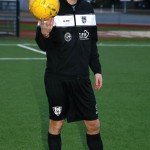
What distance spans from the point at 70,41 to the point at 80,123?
306cm

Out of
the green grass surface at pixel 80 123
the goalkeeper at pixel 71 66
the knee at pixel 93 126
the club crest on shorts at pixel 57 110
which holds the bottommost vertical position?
the green grass surface at pixel 80 123

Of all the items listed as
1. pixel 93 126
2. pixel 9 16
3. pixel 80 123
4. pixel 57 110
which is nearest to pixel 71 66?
pixel 57 110

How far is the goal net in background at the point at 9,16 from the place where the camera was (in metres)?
21.8

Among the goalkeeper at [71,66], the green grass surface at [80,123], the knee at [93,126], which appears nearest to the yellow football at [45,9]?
the goalkeeper at [71,66]

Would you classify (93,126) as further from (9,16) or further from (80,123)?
(9,16)

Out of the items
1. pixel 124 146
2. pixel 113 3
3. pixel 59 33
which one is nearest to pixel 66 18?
pixel 59 33

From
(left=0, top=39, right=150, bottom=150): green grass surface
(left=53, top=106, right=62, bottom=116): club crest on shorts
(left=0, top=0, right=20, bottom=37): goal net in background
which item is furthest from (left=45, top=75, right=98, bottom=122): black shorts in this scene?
(left=0, top=0, right=20, bottom=37): goal net in background

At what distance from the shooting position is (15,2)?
71.8 feet

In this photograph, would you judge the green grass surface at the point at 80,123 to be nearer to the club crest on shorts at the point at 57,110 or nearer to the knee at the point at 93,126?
the knee at the point at 93,126

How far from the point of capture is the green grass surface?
6703 millimetres

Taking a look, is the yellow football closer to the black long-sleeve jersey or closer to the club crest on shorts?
the black long-sleeve jersey

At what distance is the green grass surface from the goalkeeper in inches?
63.3

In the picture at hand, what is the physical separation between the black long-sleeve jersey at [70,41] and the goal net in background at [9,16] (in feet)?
56.1

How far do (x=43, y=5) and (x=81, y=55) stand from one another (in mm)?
686
